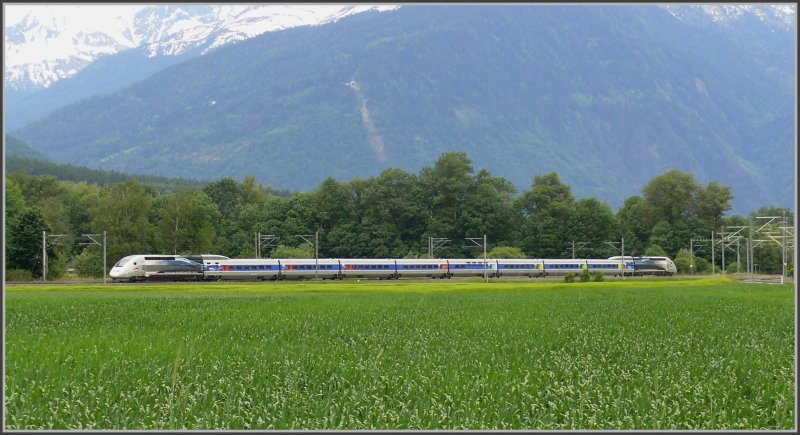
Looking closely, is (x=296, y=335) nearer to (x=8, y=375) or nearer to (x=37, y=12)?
(x=8, y=375)

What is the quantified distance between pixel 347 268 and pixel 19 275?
27.3 meters

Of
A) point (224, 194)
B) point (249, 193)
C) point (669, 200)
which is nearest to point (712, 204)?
point (669, 200)

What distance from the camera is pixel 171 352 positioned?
625 inches

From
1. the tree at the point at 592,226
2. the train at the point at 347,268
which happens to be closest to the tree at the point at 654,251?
the tree at the point at 592,226

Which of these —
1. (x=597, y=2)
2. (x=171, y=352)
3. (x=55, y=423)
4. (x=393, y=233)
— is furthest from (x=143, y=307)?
(x=393, y=233)

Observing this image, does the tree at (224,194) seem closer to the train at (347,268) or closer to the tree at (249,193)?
the tree at (249,193)

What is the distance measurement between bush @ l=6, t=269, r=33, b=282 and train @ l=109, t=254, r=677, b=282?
21.4 ft

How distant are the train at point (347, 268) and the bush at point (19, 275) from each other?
653 cm

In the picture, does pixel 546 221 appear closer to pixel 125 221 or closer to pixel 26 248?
pixel 125 221

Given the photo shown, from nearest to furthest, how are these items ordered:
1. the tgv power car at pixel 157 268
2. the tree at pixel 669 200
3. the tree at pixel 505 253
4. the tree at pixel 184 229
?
the tgv power car at pixel 157 268, the tree at pixel 184 229, the tree at pixel 505 253, the tree at pixel 669 200

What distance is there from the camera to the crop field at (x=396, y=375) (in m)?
9.99

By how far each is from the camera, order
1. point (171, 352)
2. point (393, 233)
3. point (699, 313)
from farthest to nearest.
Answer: point (393, 233)
point (699, 313)
point (171, 352)

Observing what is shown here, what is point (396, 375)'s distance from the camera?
13.2m

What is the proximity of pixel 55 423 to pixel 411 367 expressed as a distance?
6108 mm
